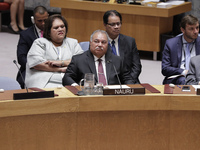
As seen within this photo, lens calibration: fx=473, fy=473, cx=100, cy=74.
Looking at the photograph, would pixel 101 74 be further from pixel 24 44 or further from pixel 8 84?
pixel 24 44

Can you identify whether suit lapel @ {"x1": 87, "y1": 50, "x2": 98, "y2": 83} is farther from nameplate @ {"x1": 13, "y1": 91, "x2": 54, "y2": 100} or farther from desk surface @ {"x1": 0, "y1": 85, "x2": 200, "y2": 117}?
nameplate @ {"x1": 13, "y1": 91, "x2": 54, "y2": 100}

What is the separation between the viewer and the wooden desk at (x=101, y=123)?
3.50m

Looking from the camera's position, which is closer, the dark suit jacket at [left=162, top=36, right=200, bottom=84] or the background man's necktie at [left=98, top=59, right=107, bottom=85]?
the background man's necktie at [left=98, top=59, right=107, bottom=85]

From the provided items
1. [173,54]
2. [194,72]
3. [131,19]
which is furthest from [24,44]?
[131,19]

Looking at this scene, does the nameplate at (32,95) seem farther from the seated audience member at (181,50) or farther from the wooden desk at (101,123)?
the seated audience member at (181,50)

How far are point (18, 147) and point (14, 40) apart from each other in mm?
6556

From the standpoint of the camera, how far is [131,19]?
27.1ft

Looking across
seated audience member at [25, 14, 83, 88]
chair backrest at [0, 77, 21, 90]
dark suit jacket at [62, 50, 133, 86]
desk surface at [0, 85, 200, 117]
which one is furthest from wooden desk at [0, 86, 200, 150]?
seated audience member at [25, 14, 83, 88]

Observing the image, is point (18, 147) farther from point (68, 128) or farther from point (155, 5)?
point (155, 5)

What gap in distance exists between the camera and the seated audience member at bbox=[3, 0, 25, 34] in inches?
406

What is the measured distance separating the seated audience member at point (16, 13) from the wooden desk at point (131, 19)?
169cm

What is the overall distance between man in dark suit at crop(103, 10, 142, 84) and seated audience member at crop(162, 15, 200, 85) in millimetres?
378

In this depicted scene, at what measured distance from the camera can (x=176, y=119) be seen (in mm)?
3719

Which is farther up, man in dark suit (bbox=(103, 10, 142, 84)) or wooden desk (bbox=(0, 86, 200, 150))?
man in dark suit (bbox=(103, 10, 142, 84))
